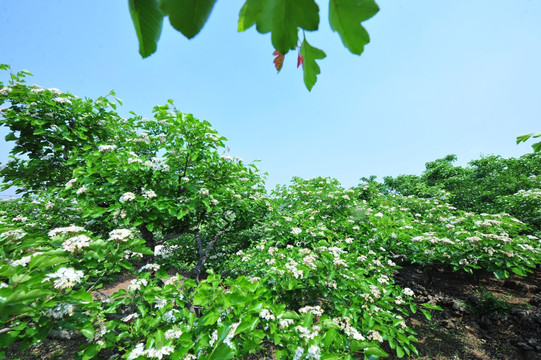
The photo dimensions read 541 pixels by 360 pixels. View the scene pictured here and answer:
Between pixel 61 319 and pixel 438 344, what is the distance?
6.40 meters

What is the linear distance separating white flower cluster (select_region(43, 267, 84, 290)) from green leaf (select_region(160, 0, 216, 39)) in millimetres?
2050

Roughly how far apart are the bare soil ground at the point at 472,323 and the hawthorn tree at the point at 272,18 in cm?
567

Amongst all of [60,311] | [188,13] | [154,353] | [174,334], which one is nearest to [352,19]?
[188,13]

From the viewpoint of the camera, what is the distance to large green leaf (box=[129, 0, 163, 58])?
394mm

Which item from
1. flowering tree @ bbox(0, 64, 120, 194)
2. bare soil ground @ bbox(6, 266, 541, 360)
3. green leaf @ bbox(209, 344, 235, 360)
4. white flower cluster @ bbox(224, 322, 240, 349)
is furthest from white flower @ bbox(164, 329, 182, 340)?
bare soil ground @ bbox(6, 266, 541, 360)

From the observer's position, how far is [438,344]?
4.16 meters

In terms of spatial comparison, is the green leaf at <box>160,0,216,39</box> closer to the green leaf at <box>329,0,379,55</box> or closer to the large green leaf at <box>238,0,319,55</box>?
the large green leaf at <box>238,0,319,55</box>

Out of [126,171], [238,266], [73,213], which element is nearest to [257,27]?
[126,171]

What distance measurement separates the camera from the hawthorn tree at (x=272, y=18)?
352 mm

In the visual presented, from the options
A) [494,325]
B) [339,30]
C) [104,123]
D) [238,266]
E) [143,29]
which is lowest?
[238,266]

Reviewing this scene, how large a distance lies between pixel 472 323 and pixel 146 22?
7.88 metres

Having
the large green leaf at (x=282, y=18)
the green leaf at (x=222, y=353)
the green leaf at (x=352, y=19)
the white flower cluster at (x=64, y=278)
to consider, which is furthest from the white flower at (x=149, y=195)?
the green leaf at (x=352, y=19)

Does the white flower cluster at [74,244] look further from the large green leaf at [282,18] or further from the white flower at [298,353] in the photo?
the large green leaf at [282,18]

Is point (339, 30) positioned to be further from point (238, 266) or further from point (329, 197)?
point (329, 197)
